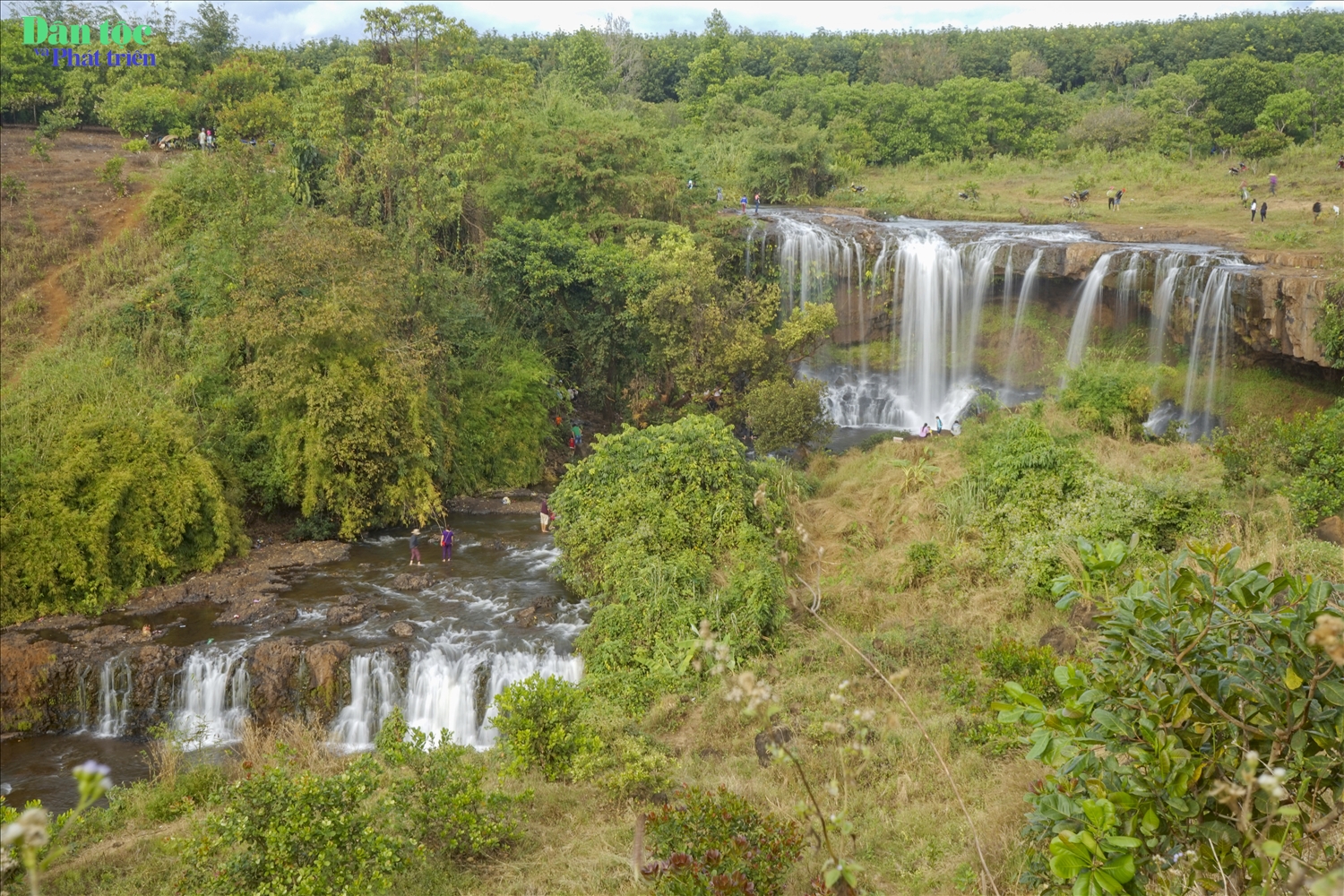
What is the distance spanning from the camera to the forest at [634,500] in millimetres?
3154

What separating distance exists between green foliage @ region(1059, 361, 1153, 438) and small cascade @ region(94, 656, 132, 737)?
14.5 metres

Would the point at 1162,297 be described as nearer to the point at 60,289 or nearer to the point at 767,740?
the point at 767,740

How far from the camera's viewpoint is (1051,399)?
16.3 meters

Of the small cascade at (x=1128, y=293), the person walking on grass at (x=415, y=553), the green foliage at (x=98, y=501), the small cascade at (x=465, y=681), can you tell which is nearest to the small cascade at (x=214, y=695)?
the small cascade at (x=465, y=681)

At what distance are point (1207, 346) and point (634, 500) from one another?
14.1 m

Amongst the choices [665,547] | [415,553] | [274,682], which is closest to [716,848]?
[665,547]

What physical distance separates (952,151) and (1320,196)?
16.0m

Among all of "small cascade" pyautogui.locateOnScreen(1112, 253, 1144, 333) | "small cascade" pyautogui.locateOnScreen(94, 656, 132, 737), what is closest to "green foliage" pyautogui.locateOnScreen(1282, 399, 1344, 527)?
"small cascade" pyautogui.locateOnScreen(1112, 253, 1144, 333)

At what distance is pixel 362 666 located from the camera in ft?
41.3

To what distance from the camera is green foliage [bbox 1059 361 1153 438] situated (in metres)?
14.7

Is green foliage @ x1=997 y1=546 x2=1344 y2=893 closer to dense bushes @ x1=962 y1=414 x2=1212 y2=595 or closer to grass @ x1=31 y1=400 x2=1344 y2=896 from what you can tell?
grass @ x1=31 y1=400 x2=1344 y2=896

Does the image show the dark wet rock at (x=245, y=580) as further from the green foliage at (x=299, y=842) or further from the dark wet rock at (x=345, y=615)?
the green foliage at (x=299, y=842)

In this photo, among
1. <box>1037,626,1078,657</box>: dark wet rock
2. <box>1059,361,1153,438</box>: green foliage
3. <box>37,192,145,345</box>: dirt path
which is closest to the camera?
<box>1037,626,1078,657</box>: dark wet rock

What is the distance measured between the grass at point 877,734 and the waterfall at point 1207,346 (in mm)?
7107
